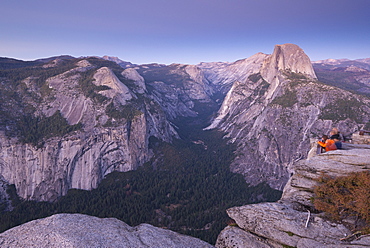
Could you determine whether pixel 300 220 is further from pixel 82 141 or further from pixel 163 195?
pixel 82 141

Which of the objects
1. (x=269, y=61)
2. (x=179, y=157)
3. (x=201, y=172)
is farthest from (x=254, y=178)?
(x=269, y=61)

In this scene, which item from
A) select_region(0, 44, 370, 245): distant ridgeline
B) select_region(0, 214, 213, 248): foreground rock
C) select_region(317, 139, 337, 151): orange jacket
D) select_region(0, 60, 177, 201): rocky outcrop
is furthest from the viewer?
select_region(0, 60, 177, 201): rocky outcrop

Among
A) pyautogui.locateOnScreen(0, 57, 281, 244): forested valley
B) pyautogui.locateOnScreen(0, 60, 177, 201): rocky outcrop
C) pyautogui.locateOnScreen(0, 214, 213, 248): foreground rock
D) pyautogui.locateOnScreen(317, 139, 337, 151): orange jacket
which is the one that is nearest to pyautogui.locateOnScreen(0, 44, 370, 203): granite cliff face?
pyautogui.locateOnScreen(0, 60, 177, 201): rocky outcrop

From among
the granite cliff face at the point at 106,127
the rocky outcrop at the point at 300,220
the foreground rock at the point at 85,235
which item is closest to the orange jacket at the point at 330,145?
the rocky outcrop at the point at 300,220

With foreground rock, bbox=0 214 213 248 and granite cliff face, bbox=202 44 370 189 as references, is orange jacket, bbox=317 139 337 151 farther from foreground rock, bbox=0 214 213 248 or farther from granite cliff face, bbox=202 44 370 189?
granite cliff face, bbox=202 44 370 189

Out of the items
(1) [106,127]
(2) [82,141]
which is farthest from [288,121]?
(2) [82,141]

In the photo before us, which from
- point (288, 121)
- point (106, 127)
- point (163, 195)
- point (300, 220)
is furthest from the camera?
point (288, 121)
